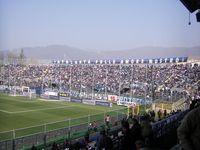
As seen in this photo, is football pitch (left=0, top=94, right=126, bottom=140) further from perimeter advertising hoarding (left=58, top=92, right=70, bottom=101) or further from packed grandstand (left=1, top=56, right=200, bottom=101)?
packed grandstand (left=1, top=56, right=200, bottom=101)

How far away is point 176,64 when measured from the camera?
57281 millimetres

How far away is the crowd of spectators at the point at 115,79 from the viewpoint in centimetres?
4238


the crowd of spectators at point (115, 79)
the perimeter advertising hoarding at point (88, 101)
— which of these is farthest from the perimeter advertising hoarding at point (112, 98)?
the perimeter advertising hoarding at point (88, 101)

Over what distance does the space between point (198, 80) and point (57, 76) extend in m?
27.7

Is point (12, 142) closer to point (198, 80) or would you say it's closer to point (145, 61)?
point (198, 80)

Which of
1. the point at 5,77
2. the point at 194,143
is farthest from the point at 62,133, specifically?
the point at 5,77

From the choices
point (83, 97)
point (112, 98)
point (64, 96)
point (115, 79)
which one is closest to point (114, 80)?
point (115, 79)

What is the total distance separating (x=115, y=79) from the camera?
2184 inches

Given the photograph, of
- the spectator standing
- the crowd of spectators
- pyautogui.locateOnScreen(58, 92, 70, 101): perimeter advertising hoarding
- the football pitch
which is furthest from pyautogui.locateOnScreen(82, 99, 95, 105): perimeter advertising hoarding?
the spectator standing

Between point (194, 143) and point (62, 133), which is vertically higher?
point (194, 143)

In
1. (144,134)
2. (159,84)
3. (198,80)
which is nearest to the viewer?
(144,134)

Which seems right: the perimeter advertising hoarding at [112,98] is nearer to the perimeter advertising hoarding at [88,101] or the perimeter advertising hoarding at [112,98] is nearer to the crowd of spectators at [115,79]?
the crowd of spectators at [115,79]

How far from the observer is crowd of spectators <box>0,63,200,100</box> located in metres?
42.4

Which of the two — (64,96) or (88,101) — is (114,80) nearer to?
(64,96)
